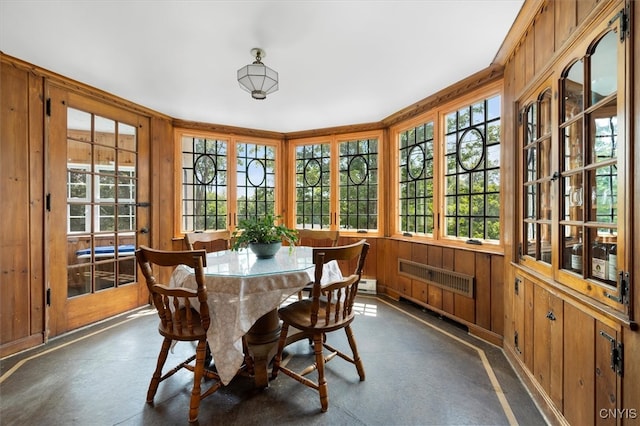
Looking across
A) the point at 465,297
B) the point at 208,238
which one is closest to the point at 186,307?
the point at 208,238

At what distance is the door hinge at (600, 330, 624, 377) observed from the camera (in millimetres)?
1080

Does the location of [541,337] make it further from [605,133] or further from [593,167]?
[605,133]

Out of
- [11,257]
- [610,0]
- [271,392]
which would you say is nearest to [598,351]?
[610,0]

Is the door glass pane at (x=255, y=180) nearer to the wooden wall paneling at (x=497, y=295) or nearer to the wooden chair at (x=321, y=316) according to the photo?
the wooden chair at (x=321, y=316)

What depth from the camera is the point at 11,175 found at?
2.32 meters

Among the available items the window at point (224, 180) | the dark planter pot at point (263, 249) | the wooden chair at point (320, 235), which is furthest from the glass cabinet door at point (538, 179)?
the window at point (224, 180)

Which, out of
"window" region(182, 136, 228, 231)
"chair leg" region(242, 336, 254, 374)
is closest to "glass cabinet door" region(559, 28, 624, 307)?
"chair leg" region(242, 336, 254, 374)

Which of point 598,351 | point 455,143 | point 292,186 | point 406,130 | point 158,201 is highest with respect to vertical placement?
point 406,130

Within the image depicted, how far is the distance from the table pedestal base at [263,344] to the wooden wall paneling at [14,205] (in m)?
2.07

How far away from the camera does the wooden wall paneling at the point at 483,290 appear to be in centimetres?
252

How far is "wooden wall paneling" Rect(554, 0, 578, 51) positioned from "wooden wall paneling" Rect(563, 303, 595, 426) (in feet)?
4.67

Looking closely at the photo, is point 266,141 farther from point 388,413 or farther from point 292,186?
point 388,413

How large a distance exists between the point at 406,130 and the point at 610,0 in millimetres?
2535

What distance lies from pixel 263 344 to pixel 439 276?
1999mm
